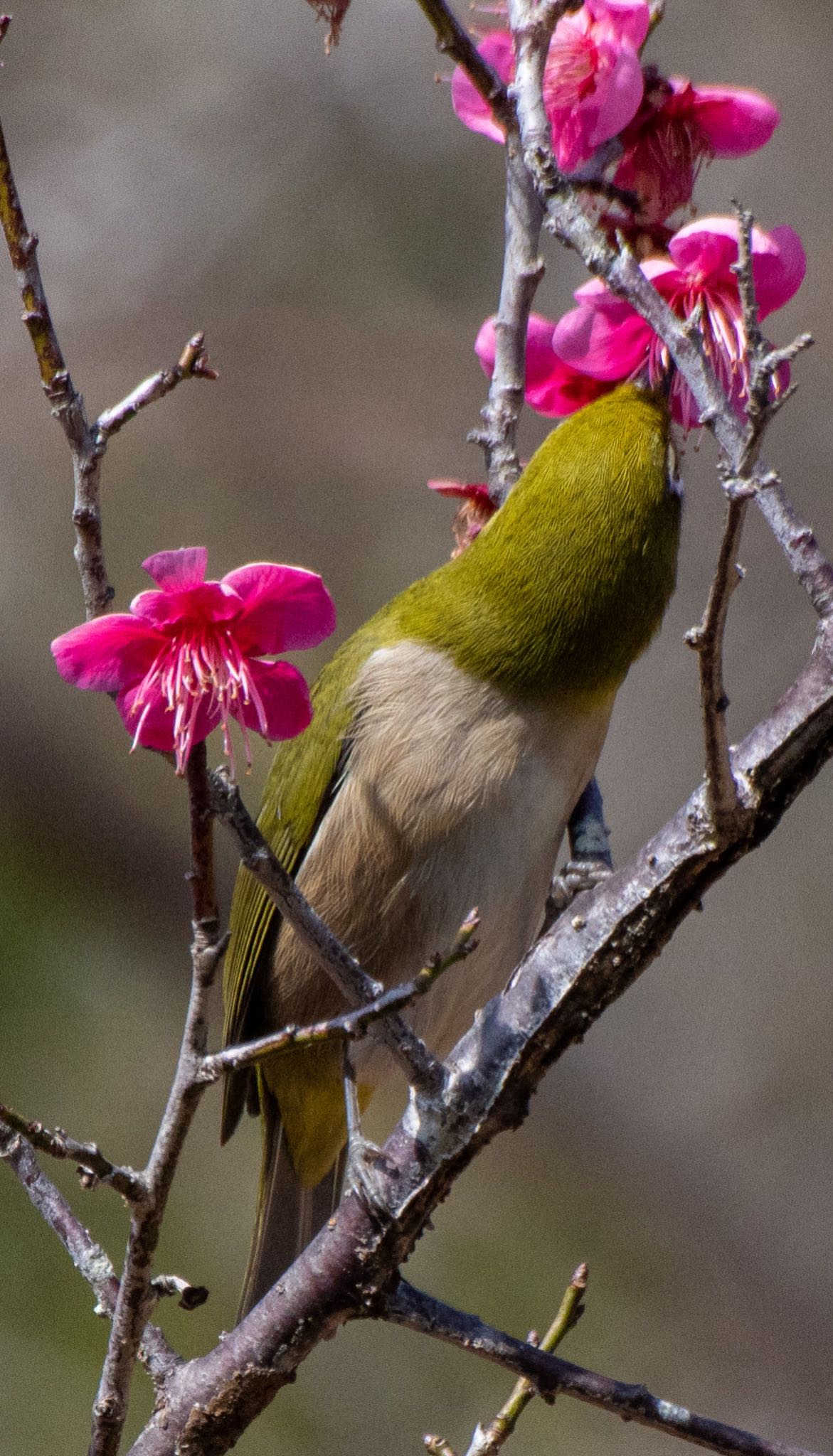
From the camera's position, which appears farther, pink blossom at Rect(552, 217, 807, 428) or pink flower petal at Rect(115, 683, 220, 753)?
pink blossom at Rect(552, 217, 807, 428)

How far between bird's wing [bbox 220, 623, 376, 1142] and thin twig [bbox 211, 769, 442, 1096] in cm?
100

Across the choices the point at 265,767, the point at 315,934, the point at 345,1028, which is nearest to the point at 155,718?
the point at 315,934

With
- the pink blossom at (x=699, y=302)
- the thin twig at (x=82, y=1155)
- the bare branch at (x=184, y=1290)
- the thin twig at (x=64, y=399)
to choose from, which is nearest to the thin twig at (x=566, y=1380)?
the bare branch at (x=184, y=1290)

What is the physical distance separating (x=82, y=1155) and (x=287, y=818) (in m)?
1.42

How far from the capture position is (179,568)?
1648 mm

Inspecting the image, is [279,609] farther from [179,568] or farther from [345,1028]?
[345,1028]

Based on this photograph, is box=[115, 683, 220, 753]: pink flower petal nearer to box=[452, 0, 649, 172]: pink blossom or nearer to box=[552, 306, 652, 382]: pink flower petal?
box=[552, 306, 652, 382]: pink flower petal

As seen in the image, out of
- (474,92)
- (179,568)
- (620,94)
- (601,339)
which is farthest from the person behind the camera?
(474,92)

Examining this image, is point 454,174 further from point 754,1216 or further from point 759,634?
point 754,1216

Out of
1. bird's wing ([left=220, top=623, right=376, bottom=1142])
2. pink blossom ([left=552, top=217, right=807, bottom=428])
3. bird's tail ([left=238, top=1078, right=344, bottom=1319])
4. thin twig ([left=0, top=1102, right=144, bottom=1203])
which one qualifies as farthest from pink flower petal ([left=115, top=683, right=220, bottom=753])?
bird's tail ([left=238, top=1078, right=344, bottom=1319])

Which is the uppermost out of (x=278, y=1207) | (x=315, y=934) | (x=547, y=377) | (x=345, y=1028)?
(x=547, y=377)

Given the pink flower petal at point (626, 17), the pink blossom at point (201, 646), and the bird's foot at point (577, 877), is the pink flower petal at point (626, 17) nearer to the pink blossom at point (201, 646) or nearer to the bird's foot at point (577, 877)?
the pink blossom at point (201, 646)

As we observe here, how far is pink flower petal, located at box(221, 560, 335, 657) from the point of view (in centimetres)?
166

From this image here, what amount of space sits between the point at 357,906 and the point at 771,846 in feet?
13.4
